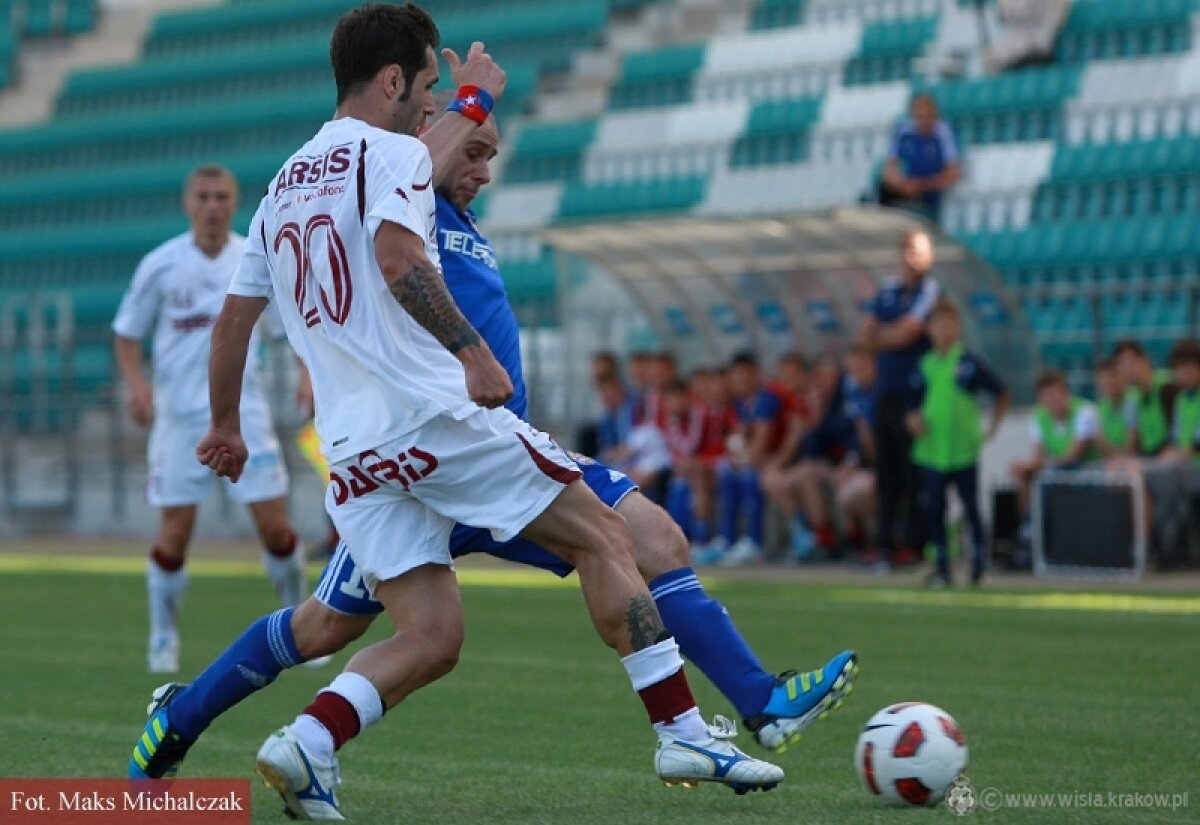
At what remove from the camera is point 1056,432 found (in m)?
15.5

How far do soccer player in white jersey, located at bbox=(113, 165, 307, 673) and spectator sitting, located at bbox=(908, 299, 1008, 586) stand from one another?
5.91 metres

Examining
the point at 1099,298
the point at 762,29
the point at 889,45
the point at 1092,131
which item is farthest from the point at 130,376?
the point at 762,29

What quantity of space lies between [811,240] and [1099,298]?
7.92ft

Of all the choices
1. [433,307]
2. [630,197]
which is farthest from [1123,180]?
[433,307]

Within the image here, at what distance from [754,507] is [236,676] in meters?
12.1

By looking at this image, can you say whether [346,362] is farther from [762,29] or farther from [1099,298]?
[762,29]

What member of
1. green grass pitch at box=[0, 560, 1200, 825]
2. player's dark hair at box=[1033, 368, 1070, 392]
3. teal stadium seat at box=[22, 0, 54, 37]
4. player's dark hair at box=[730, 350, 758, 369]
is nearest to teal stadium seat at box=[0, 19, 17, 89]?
teal stadium seat at box=[22, 0, 54, 37]

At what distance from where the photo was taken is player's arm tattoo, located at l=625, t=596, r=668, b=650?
505 cm

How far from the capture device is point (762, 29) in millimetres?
26844

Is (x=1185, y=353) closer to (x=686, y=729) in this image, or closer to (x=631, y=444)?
(x=631, y=444)

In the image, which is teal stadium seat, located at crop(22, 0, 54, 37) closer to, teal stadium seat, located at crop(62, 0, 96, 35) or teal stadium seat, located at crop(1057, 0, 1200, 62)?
teal stadium seat, located at crop(62, 0, 96, 35)

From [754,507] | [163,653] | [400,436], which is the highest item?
[400,436]

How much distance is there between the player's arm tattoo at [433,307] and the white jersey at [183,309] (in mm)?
4963

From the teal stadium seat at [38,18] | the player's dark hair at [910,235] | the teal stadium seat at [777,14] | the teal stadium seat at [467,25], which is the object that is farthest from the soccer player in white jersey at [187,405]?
the teal stadium seat at [38,18]
